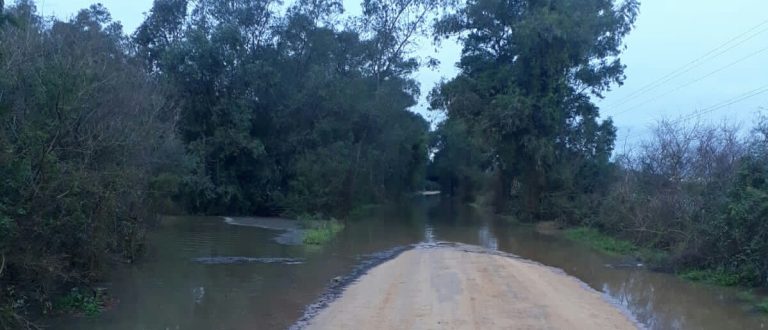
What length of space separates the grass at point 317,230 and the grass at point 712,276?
14.2m

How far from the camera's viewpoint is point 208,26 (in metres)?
48.8

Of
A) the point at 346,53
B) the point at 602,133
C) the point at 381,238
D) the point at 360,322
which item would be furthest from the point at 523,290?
the point at 346,53

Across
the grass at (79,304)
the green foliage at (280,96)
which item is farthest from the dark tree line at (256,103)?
the grass at (79,304)

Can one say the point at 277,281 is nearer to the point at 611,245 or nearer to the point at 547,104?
the point at 611,245

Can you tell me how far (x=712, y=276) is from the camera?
→ 18547 mm

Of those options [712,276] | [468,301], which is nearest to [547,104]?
[712,276]

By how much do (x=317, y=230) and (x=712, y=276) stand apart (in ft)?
57.2

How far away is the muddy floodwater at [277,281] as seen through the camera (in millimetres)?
13621

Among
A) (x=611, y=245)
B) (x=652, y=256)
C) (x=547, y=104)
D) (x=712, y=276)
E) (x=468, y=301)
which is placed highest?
(x=547, y=104)

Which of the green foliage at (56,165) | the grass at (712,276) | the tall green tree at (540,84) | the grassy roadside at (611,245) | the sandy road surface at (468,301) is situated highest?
the tall green tree at (540,84)

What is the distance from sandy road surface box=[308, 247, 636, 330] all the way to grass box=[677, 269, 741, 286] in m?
2.98

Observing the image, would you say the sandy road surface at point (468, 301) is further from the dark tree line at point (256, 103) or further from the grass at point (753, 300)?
the dark tree line at point (256, 103)

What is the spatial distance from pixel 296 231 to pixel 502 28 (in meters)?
17.9

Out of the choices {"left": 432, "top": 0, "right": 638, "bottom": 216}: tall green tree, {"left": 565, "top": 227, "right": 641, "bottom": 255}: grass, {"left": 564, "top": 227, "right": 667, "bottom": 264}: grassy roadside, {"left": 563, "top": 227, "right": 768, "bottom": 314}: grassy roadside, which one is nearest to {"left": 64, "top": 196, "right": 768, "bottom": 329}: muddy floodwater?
{"left": 563, "top": 227, "right": 768, "bottom": 314}: grassy roadside
